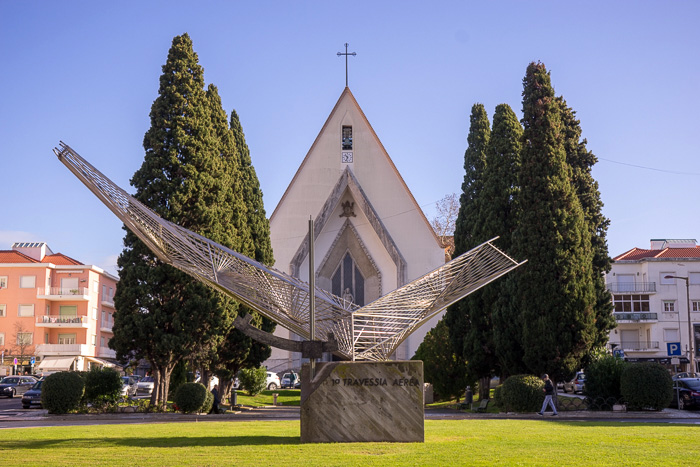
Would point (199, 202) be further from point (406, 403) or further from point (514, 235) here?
point (406, 403)

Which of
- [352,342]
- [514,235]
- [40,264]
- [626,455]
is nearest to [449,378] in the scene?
[514,235]

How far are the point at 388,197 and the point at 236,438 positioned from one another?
1177 inches

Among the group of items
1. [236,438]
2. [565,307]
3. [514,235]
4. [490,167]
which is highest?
[490,167]

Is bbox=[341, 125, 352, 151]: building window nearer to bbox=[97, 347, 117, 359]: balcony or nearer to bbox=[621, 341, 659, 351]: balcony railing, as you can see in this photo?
bbox=[621, 341, 659, 351]: balcony railing

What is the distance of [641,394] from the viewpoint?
78.9ft

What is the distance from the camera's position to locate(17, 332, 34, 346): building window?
211 ft

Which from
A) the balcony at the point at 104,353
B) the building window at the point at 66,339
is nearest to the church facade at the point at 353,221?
the building window at the point at 66,339

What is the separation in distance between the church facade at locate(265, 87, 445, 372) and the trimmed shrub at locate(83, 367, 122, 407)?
59.2 ft

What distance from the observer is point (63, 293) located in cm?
6862

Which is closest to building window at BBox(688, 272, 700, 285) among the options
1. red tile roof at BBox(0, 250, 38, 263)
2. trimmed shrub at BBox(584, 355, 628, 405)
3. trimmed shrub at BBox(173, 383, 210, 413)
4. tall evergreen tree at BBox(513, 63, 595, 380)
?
tall evergreen tree at BBox(513, 63, 595, 380)

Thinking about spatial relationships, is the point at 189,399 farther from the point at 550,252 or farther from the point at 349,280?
the point at 349,280

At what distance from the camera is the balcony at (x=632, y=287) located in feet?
224

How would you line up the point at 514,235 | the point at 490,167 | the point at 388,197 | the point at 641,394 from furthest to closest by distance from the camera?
the point at 388,197
the point at 490,167
the point at 514,235
the point at 641,394

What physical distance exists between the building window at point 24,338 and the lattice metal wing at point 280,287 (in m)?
54.4
